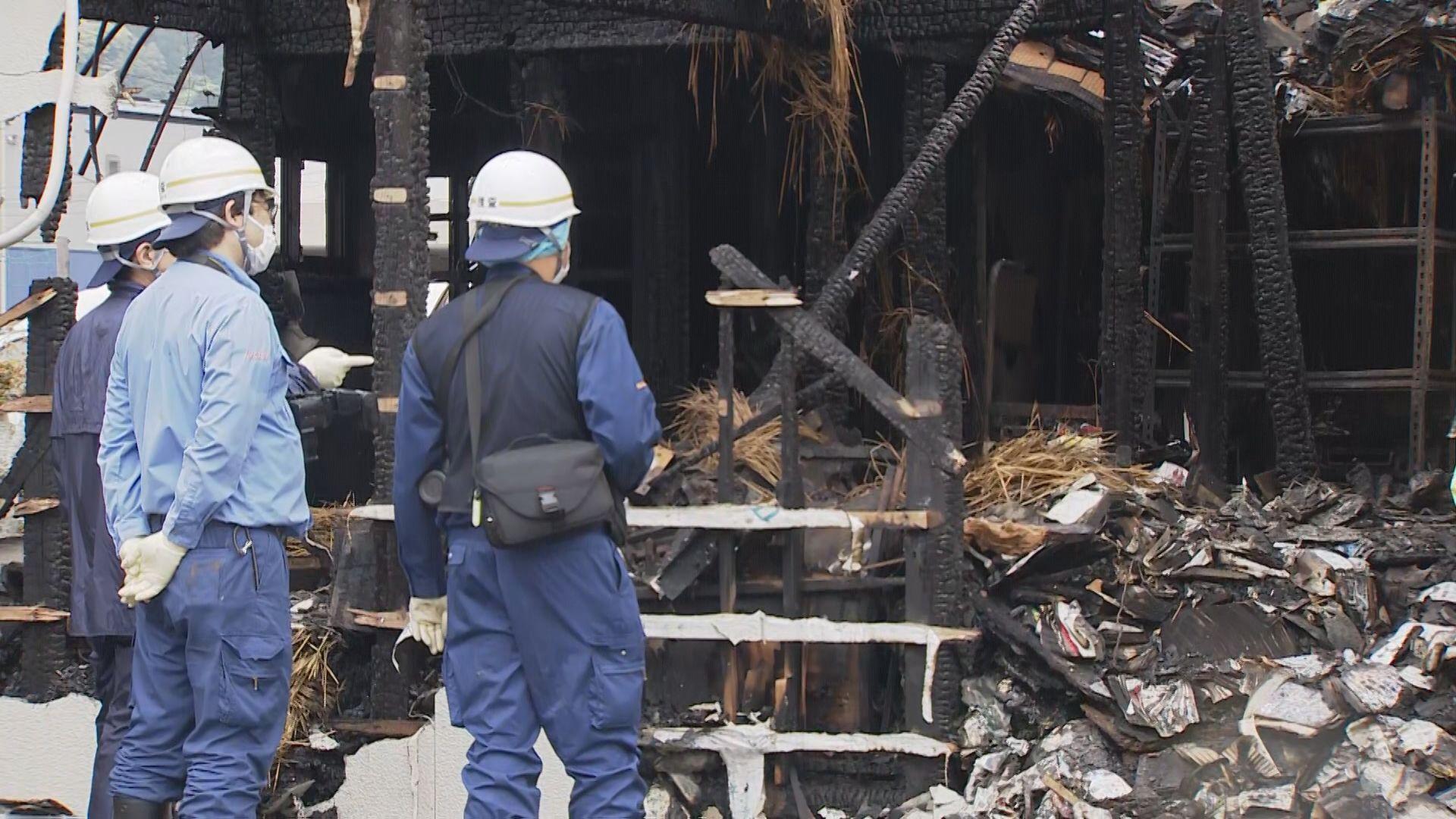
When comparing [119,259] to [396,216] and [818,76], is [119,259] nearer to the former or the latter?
[396,216]

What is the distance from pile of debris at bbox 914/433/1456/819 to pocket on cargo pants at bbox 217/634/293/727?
2350 mm

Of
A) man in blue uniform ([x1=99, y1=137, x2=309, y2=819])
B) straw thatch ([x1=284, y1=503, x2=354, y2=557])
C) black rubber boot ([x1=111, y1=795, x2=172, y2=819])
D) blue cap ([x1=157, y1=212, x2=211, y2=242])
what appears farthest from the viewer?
straw thatch ([x1=284, y1=503, x2=354, y2=557])

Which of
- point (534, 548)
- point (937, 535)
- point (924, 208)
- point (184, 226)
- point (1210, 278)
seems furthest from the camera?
point (1210, 278)

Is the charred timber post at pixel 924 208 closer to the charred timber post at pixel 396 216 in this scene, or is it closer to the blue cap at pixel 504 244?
the charred timber post at pixel 396 216

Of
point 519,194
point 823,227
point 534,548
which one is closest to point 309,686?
point 534,548

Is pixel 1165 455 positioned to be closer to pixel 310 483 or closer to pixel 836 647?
pixel 836 647

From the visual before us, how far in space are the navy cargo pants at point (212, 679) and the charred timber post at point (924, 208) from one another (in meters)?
4.32

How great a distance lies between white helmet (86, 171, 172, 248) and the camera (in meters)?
5.55

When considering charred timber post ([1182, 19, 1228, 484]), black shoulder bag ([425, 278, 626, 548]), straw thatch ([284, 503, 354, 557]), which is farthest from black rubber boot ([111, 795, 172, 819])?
charred timber post ([1182, 19, 1228, 484])

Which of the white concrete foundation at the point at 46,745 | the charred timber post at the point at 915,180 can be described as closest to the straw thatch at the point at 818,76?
the charred timber post at the point at 915,180

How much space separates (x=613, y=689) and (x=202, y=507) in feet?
4.00

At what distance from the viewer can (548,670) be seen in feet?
14.8

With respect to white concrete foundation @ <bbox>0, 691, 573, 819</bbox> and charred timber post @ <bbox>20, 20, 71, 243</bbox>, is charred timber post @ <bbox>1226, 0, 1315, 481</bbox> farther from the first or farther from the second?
charred timber post @ <bbox>20, 20, 71, 243</bbox>

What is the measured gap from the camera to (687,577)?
20.3ft
